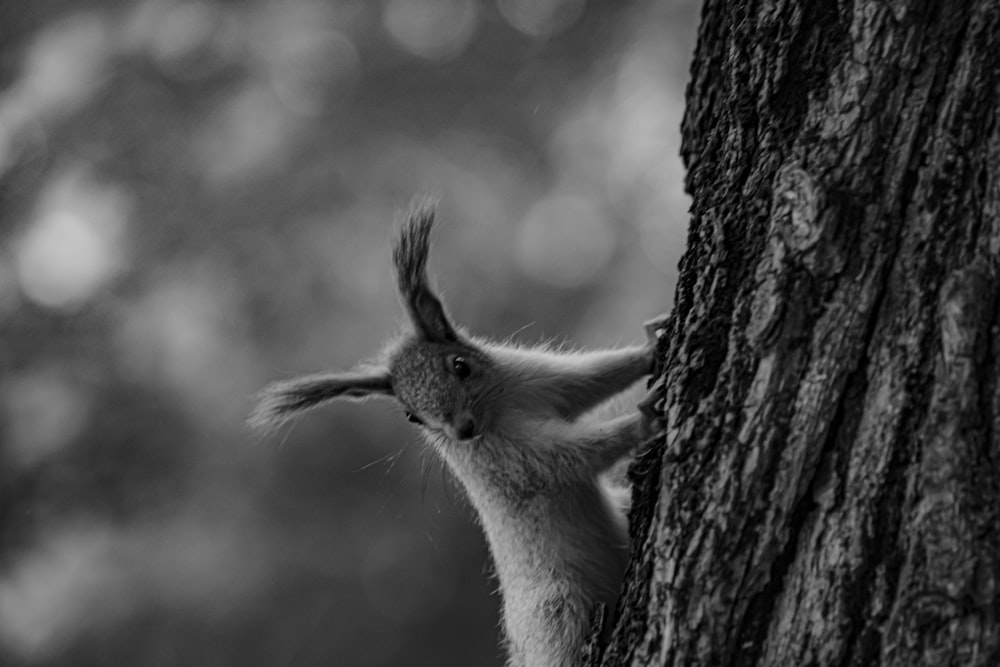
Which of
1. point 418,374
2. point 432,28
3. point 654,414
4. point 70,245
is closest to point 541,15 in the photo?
point 432,28

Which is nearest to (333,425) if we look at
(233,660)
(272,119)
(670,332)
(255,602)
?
(255,602)

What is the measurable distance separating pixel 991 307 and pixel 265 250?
450 cm

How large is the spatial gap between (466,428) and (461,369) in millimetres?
300

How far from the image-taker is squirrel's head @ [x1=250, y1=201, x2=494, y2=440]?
3.20m

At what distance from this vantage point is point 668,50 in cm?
590

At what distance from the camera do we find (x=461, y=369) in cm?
325

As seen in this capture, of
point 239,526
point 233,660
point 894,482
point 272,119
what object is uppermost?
point 272,119

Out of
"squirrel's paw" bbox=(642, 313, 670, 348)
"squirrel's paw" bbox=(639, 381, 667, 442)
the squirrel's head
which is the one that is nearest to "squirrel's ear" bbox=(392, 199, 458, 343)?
the squirrel's head

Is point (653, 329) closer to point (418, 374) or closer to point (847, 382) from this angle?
point (418, 374)

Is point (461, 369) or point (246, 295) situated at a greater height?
point (246, 295)

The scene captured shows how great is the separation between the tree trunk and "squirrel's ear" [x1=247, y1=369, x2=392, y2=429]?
1.74 metres

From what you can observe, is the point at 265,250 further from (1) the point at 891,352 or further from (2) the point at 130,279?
(1) the point at 891,352

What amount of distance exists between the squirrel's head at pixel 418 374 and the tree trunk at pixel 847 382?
1.41m

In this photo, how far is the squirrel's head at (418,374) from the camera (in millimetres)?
3203
